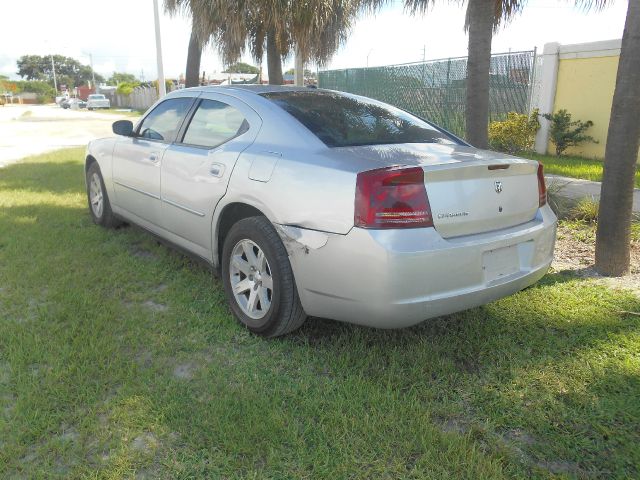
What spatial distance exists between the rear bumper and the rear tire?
3.25 meters

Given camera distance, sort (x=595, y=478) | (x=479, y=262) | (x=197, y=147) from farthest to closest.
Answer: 1. (x=197, y=147)
2. (x=479, y=262)
3. (x=595, y=478)

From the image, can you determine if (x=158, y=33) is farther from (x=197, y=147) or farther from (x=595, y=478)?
(x=595, y=478)

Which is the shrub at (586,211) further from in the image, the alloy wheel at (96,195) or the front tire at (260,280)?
the alloy wheel at (96,195)

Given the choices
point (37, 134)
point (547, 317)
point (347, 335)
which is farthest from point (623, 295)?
point (37, 134)

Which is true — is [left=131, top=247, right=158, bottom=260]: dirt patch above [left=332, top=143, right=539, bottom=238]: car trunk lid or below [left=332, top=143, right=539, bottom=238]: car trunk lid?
below

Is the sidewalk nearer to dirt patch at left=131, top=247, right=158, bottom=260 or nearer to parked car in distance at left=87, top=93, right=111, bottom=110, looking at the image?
dirt patch at left=131, top=247, right=158, bottom=260

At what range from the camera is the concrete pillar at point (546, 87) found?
11375 mm

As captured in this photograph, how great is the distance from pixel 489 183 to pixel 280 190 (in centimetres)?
115

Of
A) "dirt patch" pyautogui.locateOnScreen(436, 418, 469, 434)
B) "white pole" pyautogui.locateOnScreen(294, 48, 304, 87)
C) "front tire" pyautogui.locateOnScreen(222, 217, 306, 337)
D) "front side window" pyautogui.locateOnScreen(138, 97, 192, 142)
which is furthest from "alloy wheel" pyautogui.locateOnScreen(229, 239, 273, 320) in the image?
"white pole" pyautogui.locateOnScreen(294, 48, 304, 87)

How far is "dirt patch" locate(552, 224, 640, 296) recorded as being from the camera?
4387 millimetres

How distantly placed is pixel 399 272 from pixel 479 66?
13.5 feet

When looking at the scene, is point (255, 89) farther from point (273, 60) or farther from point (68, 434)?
point (273, 60)

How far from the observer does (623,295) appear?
404 cm

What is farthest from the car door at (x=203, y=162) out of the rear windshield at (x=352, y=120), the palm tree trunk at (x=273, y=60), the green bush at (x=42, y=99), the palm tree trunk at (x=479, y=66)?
the green bush at (x=42, y=99)
